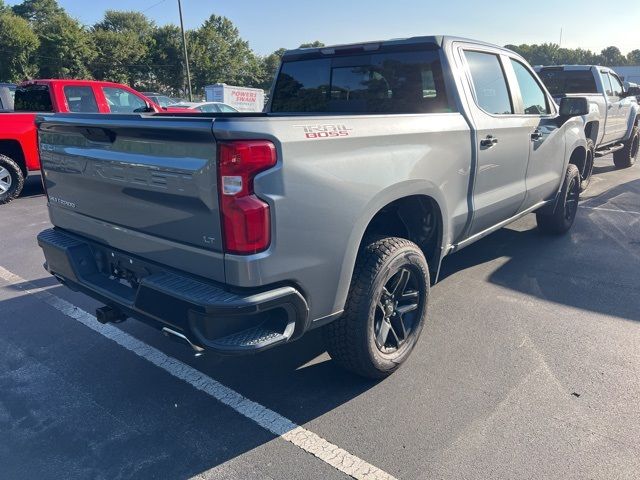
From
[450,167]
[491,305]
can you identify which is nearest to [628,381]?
[491,305]

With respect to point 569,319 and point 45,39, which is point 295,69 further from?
point 45,39

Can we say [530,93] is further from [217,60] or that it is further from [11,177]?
[217,60]

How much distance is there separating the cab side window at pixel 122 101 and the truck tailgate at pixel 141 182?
633 cm

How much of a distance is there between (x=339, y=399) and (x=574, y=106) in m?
3.66

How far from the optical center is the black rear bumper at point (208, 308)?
2.20 meters

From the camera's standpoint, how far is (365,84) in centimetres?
402

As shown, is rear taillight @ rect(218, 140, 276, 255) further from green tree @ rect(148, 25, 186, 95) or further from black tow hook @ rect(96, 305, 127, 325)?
green tree @ rect(148, 25, 186, 95)

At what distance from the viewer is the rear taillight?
2109 mm

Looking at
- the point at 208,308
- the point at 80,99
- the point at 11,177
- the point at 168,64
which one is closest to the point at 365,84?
the point at 208,308

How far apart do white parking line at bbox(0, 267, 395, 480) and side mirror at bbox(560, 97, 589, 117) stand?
13.0 feet

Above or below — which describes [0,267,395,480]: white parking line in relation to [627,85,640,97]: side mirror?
below

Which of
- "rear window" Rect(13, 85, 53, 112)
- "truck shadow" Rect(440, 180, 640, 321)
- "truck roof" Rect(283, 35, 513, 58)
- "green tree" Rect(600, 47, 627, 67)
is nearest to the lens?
"truck roof" Rect(283, 35, 513, 58)

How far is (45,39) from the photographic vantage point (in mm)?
40438

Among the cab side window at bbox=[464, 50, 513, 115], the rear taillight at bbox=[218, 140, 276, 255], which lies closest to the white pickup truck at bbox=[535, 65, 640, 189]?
the cab side window at bbox=[464, 50, 513, 115]
